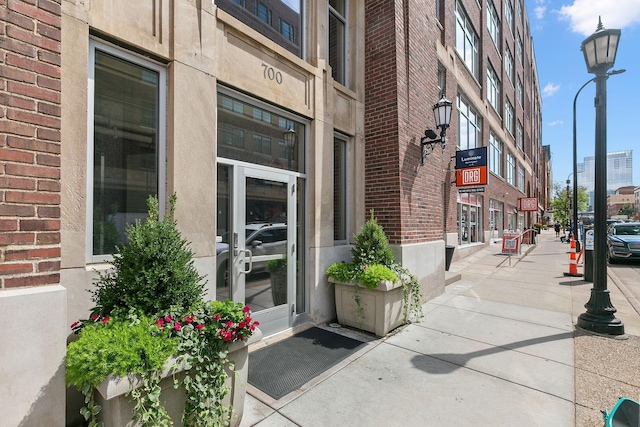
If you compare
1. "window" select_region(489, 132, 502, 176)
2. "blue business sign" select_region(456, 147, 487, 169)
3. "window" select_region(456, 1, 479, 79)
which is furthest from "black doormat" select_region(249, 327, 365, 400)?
"window" select_region(489, 132, 502, 176)

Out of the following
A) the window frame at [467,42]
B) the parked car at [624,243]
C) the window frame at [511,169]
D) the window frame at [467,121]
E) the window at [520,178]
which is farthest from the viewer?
the window at [520,178]

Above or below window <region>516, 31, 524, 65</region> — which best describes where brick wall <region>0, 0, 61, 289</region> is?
below

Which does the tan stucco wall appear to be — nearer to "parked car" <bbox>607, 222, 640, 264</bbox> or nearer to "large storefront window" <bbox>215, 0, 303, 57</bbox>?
"large storefront window" <bbox>215, 0, 303, 57</bbox>

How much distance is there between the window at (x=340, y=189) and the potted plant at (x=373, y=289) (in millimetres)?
698

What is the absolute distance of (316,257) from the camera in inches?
202

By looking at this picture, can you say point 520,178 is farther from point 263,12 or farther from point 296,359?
point 296,359

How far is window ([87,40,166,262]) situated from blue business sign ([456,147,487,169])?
950 cm

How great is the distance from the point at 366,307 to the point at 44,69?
4.41 m

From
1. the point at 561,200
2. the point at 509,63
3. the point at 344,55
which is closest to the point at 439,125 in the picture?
the point at 344,55

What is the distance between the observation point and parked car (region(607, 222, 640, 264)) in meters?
12.2

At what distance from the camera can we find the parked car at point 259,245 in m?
3.97

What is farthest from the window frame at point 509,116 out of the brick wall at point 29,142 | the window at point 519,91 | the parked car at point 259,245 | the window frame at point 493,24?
the brick wall at point 29,142

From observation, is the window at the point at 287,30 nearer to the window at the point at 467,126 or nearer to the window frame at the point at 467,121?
the window frame at the point at 467,121

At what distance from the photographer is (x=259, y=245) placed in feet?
14.5
